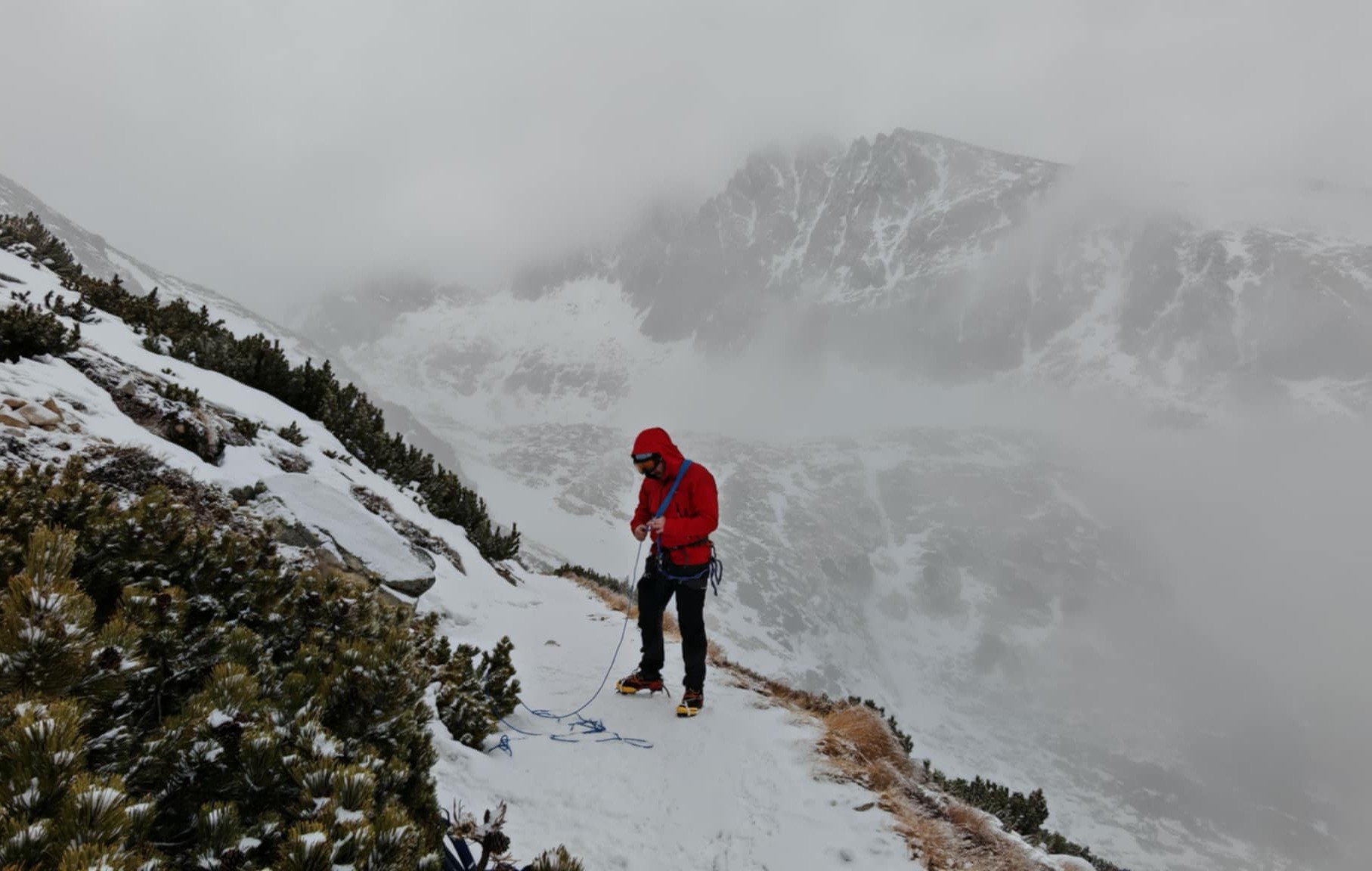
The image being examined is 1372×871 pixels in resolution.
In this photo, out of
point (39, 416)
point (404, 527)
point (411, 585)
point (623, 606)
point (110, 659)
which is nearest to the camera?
point (110, 659)

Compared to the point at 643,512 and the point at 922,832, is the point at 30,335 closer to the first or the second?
the point at 643,512

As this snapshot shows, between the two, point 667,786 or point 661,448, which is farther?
point 661,448

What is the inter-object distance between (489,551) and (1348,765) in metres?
163

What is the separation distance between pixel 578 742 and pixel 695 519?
2118 millimetres

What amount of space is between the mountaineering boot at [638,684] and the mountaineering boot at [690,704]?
0.48 m

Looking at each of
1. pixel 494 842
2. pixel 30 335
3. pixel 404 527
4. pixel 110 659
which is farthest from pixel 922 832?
pixel 30 335

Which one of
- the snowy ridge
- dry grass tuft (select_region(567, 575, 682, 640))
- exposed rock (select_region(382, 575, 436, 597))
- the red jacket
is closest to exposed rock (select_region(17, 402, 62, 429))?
the snowy ridge

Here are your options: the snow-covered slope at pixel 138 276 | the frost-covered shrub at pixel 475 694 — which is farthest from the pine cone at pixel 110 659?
the snow-covered slope at pixel 138 276

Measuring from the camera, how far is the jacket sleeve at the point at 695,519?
588cm

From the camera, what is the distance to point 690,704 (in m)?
5.83

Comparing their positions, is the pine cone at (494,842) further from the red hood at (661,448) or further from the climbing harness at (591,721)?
the red hood at (661,448)

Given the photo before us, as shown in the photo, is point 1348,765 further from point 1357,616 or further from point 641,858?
point 641,858

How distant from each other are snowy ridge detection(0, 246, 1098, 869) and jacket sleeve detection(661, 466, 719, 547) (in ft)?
5.35

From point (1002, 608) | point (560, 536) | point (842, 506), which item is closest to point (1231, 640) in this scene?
point (1002, 608)
